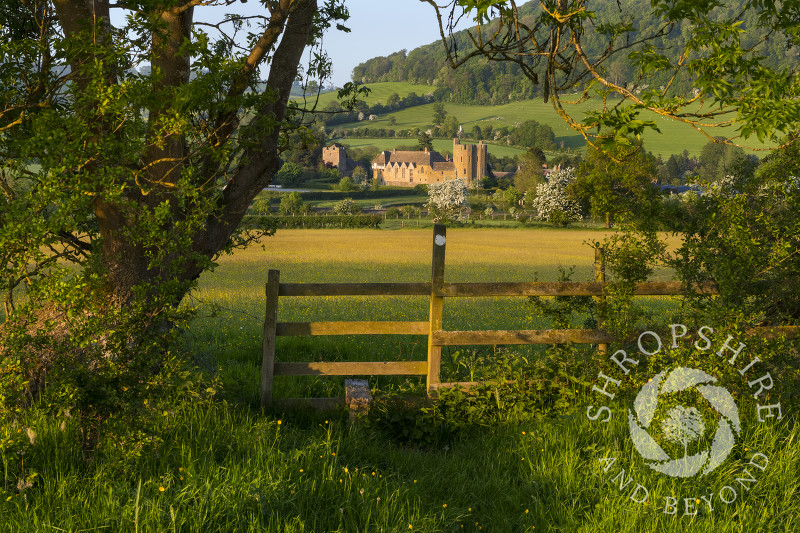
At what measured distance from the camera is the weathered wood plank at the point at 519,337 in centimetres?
768

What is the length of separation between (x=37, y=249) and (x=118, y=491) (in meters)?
1.79

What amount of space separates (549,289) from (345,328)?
253cm

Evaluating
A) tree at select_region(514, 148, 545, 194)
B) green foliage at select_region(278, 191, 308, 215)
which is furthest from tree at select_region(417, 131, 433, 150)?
green foliage at select_region(278, 191, 308, 215)

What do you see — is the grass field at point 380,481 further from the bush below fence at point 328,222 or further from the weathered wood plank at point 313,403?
the bush below fence at point 328,222

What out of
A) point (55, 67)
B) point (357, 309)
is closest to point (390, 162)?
point (357, 309)

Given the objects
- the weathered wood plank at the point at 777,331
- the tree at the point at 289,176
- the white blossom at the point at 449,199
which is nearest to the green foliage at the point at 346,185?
the tree at the point at 289,176

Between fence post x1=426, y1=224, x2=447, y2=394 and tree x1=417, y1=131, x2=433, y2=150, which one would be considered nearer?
fence post x1=426, y1=224, x2=447, y2=394

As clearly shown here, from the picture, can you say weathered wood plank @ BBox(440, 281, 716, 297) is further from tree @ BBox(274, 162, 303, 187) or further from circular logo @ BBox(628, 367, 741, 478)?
tree @ BBox(274, 162, 303, 187)

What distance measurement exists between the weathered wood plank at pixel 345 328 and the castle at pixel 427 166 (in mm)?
149474

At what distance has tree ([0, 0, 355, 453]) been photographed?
14.4 feet

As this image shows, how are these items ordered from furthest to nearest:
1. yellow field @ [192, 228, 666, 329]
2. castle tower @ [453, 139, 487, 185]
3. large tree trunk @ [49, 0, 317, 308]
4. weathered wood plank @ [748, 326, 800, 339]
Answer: castle tower @ [453, 139, 487, 185] < yellow field @ [192, 228, 666, 329] < weathered wood plank @ [748, 326, 800, 339] < large tree trunk @ [49, 0, 317, 308]

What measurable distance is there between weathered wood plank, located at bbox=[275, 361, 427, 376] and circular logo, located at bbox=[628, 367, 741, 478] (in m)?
2.68

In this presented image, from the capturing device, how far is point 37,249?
13.8 feet

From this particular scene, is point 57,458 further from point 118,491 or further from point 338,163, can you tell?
point 338,163
